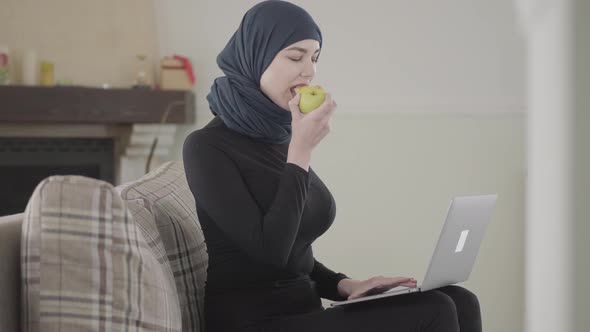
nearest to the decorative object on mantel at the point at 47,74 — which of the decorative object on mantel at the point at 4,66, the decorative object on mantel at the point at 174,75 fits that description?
the decorative object on mantel at the point at 4,66

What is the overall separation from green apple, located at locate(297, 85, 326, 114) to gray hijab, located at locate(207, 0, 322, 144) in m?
0.11

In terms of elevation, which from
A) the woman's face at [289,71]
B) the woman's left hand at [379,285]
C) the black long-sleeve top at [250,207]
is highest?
the woman's face at [289,71]

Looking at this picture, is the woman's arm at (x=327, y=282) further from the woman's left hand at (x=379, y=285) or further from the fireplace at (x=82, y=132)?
the fireplace at (x=82, y=132)

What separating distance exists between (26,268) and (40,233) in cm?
5

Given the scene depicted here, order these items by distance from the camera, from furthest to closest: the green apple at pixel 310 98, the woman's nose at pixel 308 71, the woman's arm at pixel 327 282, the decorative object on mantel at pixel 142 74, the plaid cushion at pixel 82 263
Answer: the decorative object on mantel at pixel 142 74 < the woman's arm at pixel 327 282 < the woman's nose at pixel 308 71 < the green apple at pixel 310 98 < the plaid cushion at pixel 82 263

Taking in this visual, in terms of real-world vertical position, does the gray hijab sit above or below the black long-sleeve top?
above

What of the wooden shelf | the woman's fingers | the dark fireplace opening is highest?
the woman's fingers

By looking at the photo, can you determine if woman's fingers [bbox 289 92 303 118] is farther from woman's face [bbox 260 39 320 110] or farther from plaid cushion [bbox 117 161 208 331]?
plaid cushion [bbox 117 161 208 331]

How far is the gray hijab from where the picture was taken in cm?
166

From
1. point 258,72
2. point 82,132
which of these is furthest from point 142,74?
point 258,72

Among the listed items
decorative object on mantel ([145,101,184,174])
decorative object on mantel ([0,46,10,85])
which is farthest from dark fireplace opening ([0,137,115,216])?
decorative object on mantel ([0,46,10,85])

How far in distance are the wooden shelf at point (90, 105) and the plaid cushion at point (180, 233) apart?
2.41 m

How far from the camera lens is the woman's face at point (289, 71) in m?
1.70

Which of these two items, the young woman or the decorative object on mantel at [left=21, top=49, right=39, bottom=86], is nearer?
the young woman
